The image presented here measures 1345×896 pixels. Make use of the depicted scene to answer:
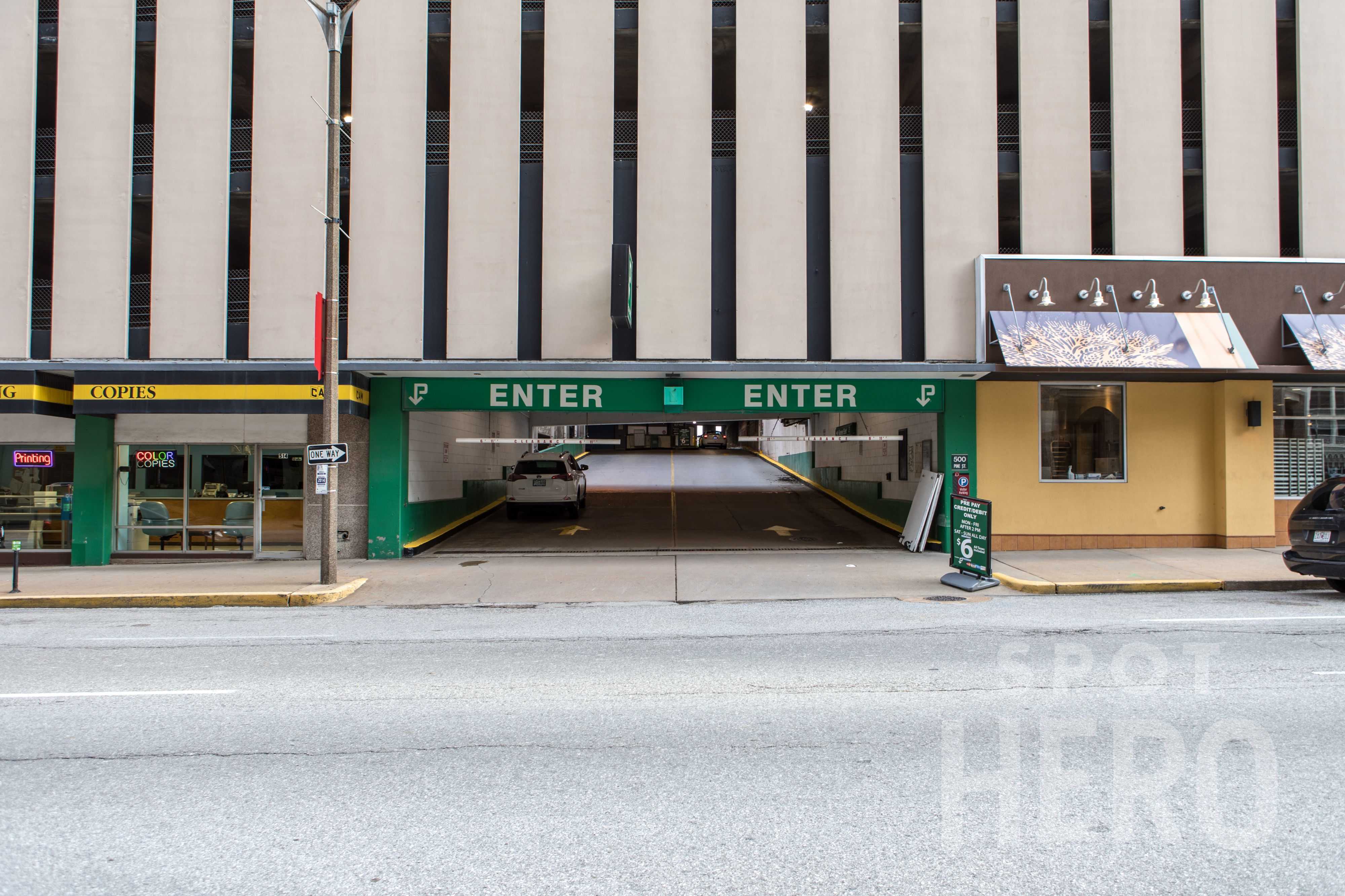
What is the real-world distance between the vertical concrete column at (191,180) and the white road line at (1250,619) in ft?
50.5

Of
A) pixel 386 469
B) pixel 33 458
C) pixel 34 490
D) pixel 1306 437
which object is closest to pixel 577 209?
pixel 386 469

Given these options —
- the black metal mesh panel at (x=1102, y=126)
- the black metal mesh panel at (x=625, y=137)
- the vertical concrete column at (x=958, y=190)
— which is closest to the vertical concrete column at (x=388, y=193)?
the black metal mesh panel at (x=625, y=137)

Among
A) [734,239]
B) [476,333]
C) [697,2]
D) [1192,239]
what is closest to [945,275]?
[734,239]

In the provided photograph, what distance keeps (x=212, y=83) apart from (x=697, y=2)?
905 centimetres

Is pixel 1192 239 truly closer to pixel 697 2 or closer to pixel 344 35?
pixel 697 2

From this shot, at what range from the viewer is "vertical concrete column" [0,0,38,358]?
14.3 meters

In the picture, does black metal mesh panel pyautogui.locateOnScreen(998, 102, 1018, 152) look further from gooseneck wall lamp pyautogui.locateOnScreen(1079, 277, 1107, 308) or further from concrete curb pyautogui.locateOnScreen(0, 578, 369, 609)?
concrete curb pyautogui.locateOnScreen(0, 578, 369, 609)

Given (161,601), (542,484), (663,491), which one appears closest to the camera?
(161,601)

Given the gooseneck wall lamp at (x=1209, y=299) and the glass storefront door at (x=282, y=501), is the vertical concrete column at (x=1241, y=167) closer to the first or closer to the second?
the gooseneck wall lamp at (x=1209, y=299)

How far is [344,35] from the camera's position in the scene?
14250 mm

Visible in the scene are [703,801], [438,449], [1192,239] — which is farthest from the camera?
[438,449]

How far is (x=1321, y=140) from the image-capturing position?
48.0 feet

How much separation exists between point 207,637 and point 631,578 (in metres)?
6.08

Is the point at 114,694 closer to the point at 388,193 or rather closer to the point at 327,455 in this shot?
the point at 327,455
